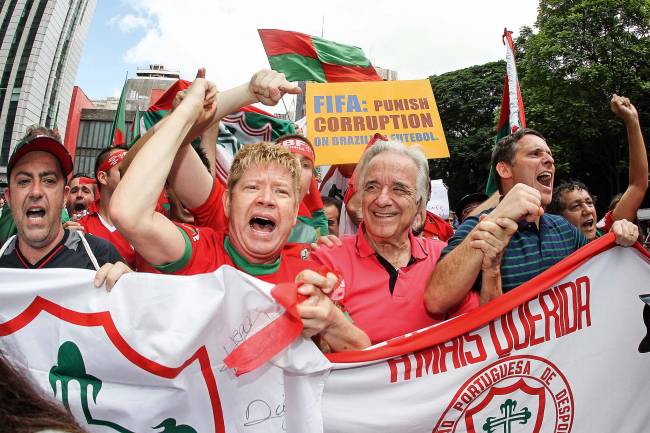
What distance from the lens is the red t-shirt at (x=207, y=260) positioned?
196cm

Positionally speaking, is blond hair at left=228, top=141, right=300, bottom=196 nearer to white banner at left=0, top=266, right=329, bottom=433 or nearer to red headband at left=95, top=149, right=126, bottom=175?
white banner at left=0, top=266, right=329, bottom=433

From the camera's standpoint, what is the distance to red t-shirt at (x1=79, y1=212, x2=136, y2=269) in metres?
3.23

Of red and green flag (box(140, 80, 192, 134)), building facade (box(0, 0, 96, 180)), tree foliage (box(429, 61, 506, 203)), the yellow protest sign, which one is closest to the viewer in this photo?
red and green flag (box(140, 80, 192, 134))

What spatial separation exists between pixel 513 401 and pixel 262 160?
56.7 inches

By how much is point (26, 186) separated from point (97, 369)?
4.37 feet

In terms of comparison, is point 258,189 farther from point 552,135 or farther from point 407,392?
point 552,135

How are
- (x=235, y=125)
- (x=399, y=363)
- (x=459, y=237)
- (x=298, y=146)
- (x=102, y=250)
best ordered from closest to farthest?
(x=399, y=363) < (x=459, y=237) < (x=102, y=250) < (x=298, y=146) < (x=235, y=125)

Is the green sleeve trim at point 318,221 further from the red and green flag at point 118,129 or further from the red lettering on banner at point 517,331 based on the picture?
the red and green flag at point 118,129

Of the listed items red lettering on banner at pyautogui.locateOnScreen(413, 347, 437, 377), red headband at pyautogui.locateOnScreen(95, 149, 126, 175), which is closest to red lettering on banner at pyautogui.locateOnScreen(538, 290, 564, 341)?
red lettering on banner at pyautogui.locateOnScreen(413, 347, 437, 377)

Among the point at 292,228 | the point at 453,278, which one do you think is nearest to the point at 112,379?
the point at 292,228

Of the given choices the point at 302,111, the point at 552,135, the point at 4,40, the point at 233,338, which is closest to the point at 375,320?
the point at 233,338

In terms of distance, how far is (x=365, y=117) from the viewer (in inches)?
231

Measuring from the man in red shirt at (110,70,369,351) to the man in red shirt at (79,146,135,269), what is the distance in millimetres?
1305
